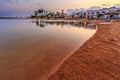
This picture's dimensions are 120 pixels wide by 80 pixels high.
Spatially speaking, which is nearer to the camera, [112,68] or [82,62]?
[112,68]

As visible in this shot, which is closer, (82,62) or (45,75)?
(45,75)

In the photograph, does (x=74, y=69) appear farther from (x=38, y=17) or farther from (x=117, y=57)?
(x=38, y=17)

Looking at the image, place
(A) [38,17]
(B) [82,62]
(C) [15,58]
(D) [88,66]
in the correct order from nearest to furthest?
(D) [88,66], (B) [82,62], (C) [15,58], (A) [38,17]

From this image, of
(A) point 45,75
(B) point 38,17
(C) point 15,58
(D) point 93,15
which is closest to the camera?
(A) point 45,75

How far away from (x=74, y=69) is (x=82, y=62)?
1080 millimetres

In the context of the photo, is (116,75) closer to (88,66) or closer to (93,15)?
(88,66)

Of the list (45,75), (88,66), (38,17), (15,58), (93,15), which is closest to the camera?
(45,75)

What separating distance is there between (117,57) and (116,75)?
271cm

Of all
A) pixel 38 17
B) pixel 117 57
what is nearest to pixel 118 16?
pixel 117 57

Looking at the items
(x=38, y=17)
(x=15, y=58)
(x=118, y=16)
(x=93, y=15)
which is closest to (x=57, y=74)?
(x=15, y=58)

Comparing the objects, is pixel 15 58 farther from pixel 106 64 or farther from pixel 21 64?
pixel 106 64

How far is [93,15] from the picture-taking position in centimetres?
9862

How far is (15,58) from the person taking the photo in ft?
30.9

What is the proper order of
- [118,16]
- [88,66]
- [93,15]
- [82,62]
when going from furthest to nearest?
[93,15], [118,16], [82,62], [88,66]
